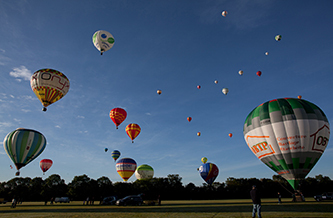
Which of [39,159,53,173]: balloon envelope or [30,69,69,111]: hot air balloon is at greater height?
[30,69,69,111]: hot air balloon

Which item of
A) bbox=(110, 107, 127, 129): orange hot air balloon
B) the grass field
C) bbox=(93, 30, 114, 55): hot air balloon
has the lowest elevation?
the grass field

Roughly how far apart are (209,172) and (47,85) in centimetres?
4153

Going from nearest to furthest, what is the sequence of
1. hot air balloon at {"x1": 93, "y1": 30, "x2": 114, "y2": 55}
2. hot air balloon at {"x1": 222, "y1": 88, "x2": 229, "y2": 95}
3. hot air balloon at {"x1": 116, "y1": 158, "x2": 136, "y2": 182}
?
1. hot air balloon at {"x1": 93, "y1": 30, "x2": 114, "y2": 55}
2. hot air balloon at {"x1": 222, "y1": 88, "x2": 229, "y2": 95}
3. hot air balloon at {"x1": 116, "y1": 158, "x2": 136, "y2": 182}

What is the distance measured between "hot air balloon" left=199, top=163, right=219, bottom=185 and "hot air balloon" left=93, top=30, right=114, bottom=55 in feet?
125

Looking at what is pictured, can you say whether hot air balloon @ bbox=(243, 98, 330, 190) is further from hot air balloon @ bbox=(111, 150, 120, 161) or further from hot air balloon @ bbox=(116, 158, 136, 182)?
hot air balloon @ bbox=(111, 150, 120, 161)

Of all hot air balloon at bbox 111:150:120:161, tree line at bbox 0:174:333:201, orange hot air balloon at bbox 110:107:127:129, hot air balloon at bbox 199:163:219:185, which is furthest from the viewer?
tree line at bbox 0:174:333:201

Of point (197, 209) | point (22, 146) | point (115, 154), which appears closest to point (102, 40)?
point (22, 146)

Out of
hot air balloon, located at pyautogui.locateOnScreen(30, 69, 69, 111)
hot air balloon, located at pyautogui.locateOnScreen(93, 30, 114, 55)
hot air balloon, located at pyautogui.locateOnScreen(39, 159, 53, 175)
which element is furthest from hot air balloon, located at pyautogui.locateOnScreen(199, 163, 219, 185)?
hot air balloon, located at pyautogui.locateOnScreen(30, 69, 69, 111)

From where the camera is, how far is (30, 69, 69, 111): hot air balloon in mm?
30422

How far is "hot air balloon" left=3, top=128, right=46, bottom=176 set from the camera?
3231 cm

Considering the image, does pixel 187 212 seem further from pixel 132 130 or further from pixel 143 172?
pixel 143 172

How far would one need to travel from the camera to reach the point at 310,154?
23375mm

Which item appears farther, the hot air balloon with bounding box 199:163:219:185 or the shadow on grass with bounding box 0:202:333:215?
the hot air balloon with bounding box 199:163:219:185

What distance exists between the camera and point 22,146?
107 feet
